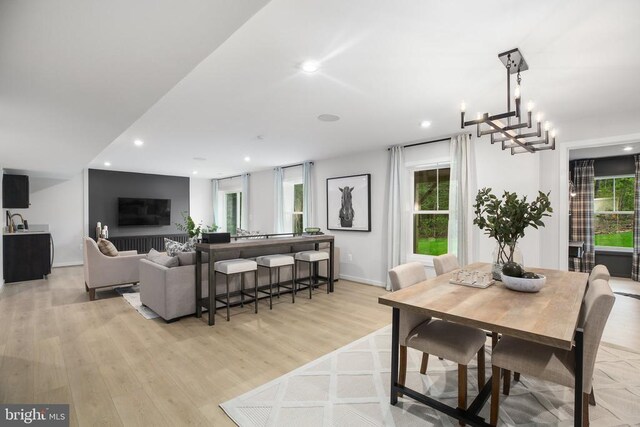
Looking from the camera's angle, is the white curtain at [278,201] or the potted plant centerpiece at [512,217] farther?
the white curtain at [278,201]

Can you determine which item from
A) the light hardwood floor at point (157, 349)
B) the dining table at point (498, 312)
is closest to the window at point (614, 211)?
the light hardwood floor at point (157, 349)

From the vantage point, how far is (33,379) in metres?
2.36

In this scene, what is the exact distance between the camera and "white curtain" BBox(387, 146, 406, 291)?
505 cm

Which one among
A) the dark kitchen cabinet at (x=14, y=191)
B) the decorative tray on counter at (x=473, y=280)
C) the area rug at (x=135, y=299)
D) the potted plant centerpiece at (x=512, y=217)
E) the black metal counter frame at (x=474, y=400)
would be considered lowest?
the area rug at (x=135, y=299)

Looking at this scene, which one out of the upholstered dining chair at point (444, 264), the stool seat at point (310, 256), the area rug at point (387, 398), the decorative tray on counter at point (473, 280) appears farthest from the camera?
the stool seat at point (310, 256)

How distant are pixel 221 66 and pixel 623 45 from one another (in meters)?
2.84

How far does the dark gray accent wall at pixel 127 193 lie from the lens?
24.8 feet

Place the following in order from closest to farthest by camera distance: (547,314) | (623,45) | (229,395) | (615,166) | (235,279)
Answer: (547,314), (623,45), (229,395), (235,279), (615,166)

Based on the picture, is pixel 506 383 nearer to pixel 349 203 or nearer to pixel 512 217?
pixel 512 217

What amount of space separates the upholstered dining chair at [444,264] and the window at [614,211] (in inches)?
218

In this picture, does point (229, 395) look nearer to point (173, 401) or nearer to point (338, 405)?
point (173, 401)

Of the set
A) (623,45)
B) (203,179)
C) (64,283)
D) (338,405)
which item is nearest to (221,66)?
(338,405)

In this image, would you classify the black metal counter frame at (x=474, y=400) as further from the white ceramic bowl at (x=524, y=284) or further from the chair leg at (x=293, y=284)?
the chair leg at (x=293, y=284)

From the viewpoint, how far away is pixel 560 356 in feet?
5.66
